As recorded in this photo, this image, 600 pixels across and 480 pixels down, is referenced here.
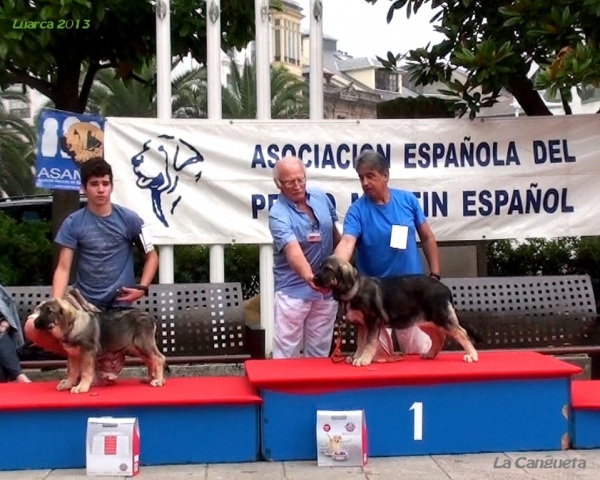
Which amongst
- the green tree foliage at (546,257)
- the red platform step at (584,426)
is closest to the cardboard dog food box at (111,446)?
the red platform step at (584,426)

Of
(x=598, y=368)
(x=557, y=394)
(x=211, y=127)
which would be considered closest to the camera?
(x=557, y=394)

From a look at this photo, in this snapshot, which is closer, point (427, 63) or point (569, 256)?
point (427, 63)

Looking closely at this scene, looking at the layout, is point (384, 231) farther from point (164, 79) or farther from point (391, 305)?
point (164, 79)

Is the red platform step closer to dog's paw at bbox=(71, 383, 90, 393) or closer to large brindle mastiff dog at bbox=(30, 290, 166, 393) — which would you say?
large brindle mastiff dog at bbox=(30, 290, 166, 393)

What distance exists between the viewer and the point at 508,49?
8.38 meters

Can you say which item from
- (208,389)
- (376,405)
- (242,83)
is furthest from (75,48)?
(242,83)

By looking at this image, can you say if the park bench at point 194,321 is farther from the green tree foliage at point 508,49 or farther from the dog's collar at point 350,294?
the green tree foliage at point 508,49

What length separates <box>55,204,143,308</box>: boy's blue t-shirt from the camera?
616 cm

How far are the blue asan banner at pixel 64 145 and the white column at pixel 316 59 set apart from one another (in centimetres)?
199

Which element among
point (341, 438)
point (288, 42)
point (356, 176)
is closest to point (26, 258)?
point (356, 176)

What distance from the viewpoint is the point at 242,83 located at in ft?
120

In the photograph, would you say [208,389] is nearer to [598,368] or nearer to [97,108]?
[598,368]

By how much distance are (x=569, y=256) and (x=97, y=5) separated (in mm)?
5850

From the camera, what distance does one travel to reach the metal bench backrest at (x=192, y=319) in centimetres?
786
